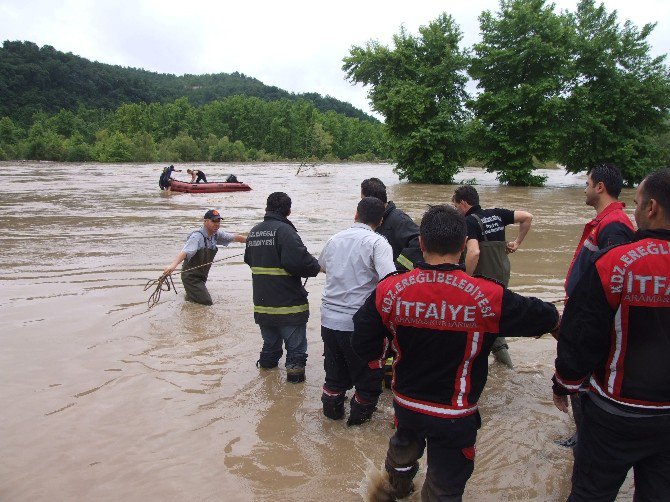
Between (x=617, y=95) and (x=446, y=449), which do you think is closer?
(x=446, y=449)

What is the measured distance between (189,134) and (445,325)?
312ft

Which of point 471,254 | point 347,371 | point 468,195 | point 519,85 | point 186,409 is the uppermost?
point 519,85

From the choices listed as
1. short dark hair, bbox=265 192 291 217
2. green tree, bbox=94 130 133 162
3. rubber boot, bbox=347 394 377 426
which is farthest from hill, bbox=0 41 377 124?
Answer: rubber boot, bbox=347 394 377 426

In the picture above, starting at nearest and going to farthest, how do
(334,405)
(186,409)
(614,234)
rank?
(614,234) < (334,405) < (186,409)

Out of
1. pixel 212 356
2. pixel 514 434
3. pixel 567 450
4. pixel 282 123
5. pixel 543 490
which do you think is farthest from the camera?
pixel 282 123

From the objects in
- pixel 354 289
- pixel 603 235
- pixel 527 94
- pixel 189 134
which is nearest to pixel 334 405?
pixel 354 289

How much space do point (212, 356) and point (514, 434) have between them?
3.11 m

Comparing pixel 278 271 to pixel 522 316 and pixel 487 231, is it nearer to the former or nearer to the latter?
pixel 487 231

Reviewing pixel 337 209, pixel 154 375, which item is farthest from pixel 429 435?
pixel 337 209

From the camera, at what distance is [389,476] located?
3.04 meters

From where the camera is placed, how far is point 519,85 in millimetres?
28719

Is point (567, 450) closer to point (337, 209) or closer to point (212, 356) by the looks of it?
point (212, 356)

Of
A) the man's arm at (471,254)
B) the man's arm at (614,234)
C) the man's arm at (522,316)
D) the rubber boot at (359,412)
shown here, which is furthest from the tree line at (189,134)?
the man's arm at (522,316)

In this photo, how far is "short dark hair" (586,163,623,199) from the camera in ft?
12.1
